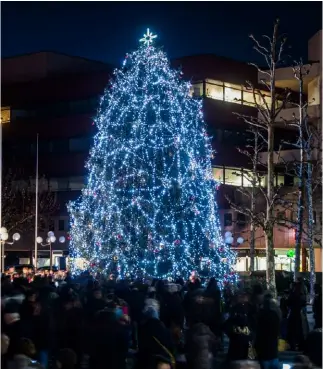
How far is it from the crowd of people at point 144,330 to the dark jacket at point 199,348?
12 millimetres

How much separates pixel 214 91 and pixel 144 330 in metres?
50.7

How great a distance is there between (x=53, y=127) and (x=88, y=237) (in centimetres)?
3319

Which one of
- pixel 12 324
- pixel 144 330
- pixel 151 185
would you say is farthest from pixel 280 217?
pixel 144 330

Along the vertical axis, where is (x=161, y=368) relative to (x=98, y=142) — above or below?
below

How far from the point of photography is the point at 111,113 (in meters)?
31.1

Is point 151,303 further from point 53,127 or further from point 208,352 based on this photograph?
point 53,127

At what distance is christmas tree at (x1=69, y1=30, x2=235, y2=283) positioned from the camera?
97.0 feet

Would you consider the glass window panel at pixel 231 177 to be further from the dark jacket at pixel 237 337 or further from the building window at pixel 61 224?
the dark jacket at pixel 237 337

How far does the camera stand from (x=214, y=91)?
2376 inches

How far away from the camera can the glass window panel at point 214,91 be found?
59.8 m

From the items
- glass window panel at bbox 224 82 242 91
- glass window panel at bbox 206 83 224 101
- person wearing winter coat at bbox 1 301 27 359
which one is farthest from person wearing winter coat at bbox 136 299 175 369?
glass window panel at bbox 224 82 242 91

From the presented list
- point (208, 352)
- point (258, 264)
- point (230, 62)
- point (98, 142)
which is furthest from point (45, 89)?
point (208, 352)

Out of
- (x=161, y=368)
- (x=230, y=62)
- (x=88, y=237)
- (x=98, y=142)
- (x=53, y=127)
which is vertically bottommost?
(x=161, y=368)

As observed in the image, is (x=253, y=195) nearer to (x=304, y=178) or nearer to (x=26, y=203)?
(x=304, y=178)
